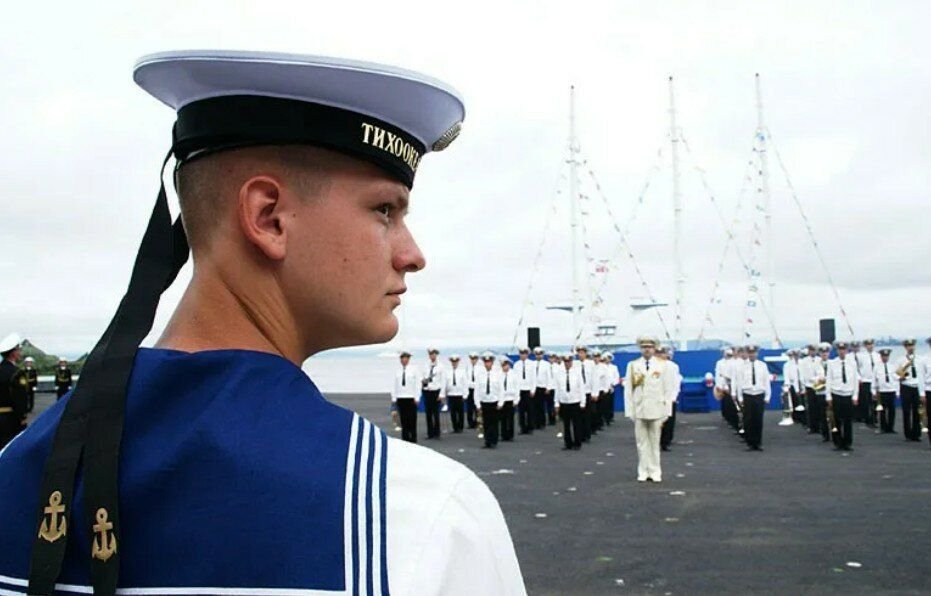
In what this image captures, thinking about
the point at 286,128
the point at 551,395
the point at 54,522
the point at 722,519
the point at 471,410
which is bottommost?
the point at 722,519

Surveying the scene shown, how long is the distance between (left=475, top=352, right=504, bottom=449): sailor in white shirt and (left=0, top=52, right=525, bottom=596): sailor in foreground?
1535 centimetres

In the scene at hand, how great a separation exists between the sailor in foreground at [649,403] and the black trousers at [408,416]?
6534mm

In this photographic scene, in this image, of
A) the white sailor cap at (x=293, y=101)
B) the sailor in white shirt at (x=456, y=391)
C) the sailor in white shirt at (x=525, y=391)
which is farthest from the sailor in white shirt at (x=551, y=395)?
the white sailor cap at (x=293, y=101)

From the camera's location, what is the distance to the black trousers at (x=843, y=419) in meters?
14.6

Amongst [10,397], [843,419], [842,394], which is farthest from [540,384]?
[10,397]

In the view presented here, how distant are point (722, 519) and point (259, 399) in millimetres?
8145

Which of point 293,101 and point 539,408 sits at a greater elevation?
point 293,101

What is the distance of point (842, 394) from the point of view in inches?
592

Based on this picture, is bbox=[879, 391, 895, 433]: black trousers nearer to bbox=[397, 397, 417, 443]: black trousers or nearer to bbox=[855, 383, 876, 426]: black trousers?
bbox=[855, 383, 876, 426]: black trousers

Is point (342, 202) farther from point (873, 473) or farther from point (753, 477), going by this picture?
point (873, 473)

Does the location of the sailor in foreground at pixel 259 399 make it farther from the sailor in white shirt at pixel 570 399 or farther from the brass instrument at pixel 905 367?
the brass instrument at pixel 905 367

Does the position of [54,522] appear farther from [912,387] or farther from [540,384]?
[540,384]

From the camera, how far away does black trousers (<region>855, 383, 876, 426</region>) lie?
19.0 meters

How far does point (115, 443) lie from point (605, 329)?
112ft
